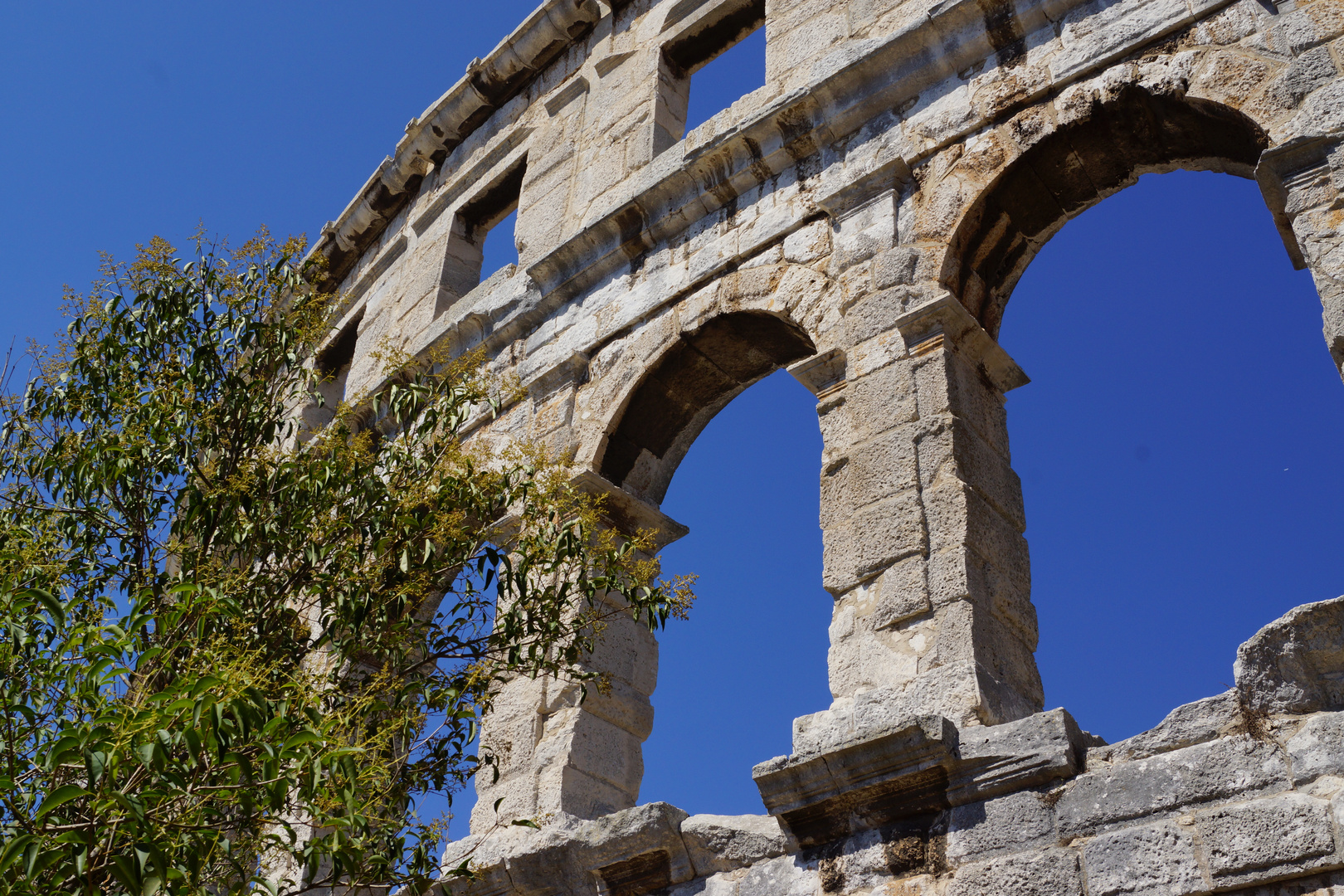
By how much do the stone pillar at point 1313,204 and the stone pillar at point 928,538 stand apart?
1177 millimetres

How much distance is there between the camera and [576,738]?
17.9ft

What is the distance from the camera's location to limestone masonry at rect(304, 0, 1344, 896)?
3.61 metres

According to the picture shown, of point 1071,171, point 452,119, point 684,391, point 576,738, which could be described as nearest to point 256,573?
point 576,738

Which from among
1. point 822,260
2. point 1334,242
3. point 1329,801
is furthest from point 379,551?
point 1334,242

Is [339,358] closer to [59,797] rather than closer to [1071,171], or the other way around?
[1071,171]

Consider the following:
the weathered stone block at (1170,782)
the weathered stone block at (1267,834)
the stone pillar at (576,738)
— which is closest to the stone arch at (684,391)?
the stone pillar at (576,738)

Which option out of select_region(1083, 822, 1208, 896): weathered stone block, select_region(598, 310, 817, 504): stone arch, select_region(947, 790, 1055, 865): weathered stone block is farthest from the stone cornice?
select_region(1083, 822, 1208, 896): weathered stone block

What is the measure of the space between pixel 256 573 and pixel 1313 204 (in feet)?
12.7

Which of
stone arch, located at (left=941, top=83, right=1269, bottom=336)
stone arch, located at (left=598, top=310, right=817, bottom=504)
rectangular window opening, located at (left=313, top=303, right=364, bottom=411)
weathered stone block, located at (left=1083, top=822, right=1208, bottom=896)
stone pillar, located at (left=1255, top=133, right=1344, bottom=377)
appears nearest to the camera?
weathered stone block, located at (left=1083, top=822, right=1208, bottom=896)

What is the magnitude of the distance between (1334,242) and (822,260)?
2.23 m

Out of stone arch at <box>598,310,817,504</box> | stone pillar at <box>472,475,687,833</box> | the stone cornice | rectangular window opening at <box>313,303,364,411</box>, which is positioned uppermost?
the stone cornice

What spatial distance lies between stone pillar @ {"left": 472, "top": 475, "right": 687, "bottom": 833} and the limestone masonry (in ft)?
0.05

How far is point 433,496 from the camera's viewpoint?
478 centimetres

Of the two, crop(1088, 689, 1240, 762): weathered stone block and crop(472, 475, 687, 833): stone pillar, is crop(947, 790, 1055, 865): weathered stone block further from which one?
crop(472, 475, 687, 833): stone pillar
